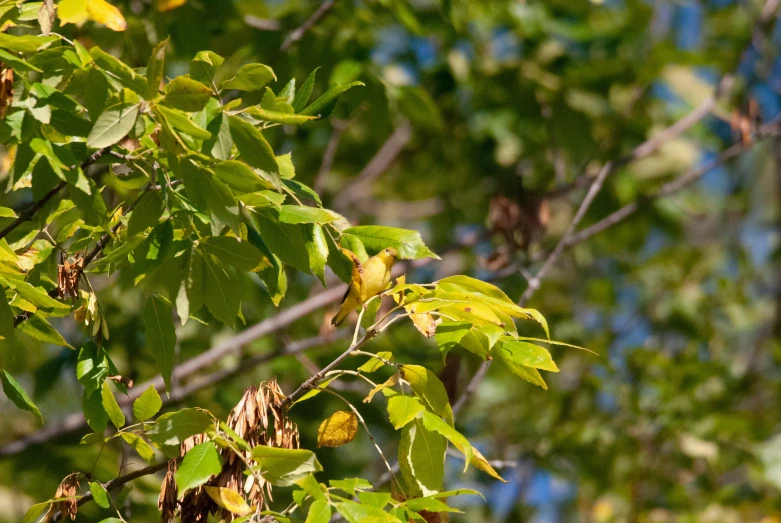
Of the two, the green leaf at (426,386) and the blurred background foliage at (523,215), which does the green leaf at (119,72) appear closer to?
the green leaf at (426,386)

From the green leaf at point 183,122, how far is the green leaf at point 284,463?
0.40 meters

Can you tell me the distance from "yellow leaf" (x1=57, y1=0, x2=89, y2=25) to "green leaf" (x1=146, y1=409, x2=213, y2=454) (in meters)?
0.61

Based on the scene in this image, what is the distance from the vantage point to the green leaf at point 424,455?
114cm

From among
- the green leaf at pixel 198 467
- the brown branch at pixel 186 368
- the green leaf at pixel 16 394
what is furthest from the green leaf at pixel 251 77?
the brown branch at pixel 186 368

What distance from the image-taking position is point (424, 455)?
115cm

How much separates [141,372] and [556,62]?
6.62 feet

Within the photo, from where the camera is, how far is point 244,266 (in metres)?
1.15

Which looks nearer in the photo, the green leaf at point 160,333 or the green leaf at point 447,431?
the green leaf at point 447,431

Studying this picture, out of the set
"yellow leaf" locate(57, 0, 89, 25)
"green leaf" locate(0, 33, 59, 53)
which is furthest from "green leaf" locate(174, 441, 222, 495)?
"yellow leaf" locate(57, 0, 89, 25)

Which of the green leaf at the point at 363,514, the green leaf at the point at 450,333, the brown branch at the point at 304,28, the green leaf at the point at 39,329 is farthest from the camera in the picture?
the brown branch at the point at 304,28

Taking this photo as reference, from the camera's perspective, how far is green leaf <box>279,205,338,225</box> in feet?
3.89

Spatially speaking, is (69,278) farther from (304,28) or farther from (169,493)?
(304,28)

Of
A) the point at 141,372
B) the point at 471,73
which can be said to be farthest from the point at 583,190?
the point at 141,372

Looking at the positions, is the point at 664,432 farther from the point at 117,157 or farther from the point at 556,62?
the point at 117,157
